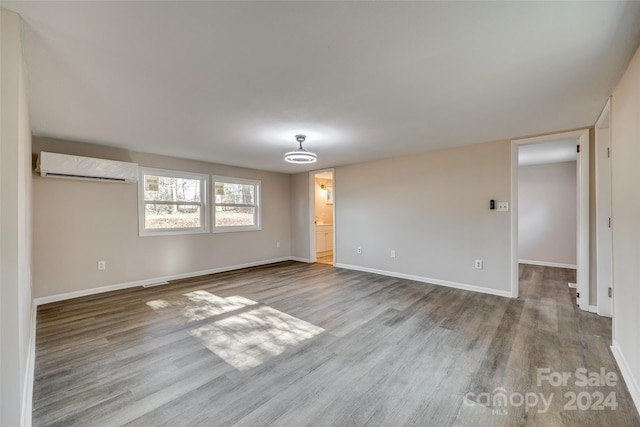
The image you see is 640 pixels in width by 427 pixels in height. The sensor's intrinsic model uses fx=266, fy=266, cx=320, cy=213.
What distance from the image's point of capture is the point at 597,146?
3152mm

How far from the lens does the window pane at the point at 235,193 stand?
5.60 m

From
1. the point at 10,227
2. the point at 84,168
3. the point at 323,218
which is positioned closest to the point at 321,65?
the point at 10,227

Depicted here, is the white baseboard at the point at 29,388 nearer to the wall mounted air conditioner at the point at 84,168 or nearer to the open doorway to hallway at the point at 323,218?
the wall mounted air conditioner at the point at 84,168

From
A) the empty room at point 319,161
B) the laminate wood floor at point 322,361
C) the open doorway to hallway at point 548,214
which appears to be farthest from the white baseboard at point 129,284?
the open doorway to hallway at point 548,214

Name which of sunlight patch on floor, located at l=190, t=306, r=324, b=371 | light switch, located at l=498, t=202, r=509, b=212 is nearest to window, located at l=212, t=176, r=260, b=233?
sunlight patch on floor, located at l=190, t=306, r=324, b=371

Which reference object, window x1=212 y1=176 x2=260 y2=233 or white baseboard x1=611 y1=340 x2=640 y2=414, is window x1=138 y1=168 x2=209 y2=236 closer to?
window x1=212 y1=176 x2=260 y2=233

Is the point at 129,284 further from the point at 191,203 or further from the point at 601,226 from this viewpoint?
the point at 601,226

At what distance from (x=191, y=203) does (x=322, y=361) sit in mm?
4131

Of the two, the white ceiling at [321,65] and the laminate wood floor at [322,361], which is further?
the laminate wood floor at [322,361]

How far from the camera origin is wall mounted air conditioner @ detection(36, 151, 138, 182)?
3.46 metres

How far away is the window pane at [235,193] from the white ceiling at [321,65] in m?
2.29

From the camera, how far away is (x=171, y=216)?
193 inches

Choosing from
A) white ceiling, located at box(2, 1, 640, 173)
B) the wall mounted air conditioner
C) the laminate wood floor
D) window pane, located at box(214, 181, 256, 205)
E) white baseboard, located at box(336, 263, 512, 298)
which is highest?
white ceiling, located at box(2, 1, 640, 173)

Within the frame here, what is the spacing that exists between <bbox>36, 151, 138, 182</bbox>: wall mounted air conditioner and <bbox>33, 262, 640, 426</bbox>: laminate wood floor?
5.74 ft
